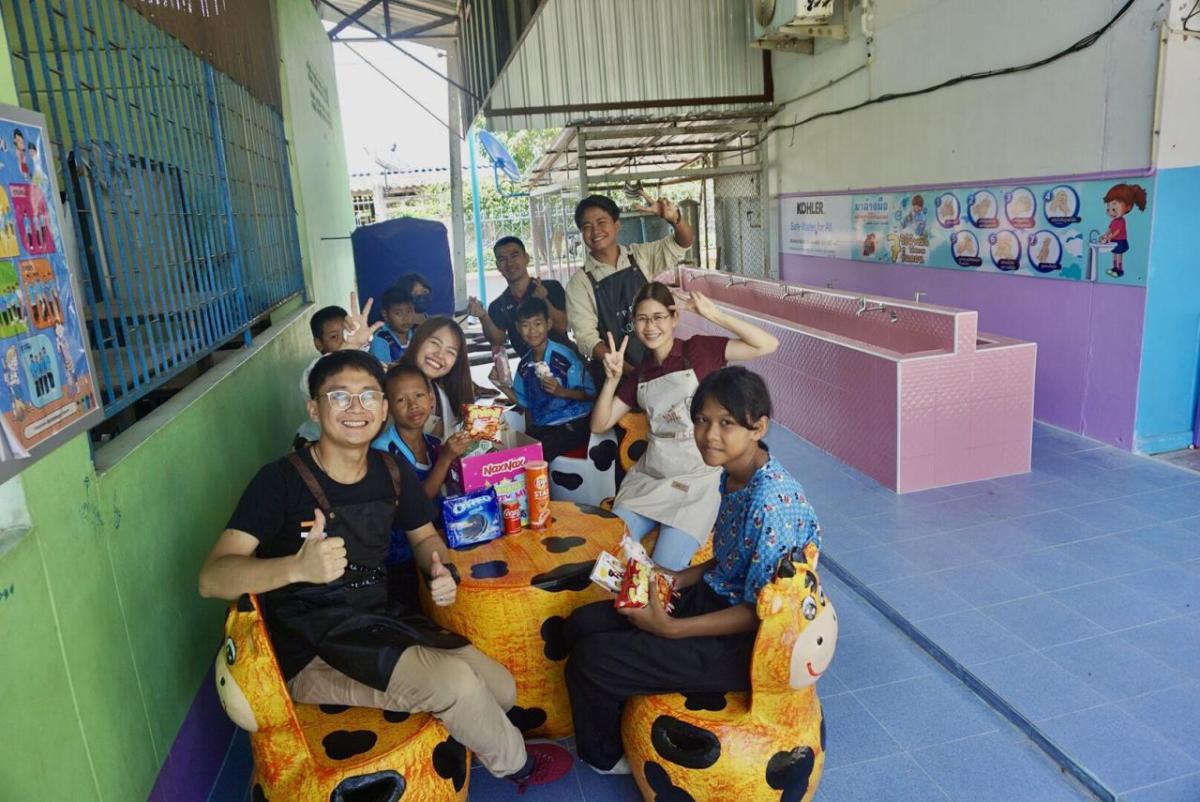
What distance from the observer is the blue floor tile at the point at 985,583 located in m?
3.86

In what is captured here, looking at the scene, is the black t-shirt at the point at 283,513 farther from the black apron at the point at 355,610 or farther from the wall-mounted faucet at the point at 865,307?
the wall-mounted faucet at the point at 865,307

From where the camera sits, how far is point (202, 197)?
3885mm

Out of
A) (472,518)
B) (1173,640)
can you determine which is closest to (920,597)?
(1173,640)

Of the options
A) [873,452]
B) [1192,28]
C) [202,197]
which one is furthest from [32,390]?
[1192,28]

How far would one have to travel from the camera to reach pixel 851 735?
118 inches

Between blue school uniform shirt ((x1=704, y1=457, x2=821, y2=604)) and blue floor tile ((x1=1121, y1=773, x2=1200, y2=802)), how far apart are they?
133cm

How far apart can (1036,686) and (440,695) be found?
2285 mm

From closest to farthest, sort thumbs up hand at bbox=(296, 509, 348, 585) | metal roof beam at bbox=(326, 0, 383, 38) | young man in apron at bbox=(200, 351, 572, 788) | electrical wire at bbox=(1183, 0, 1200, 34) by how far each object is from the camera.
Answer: thumbs up hand at bbox=(296, 509, 348, 585)
young man in apron at bbox=(200, 351, 572, 788)
electrical wire at bbox=(1183, 0, 1200, 34)
metal roof beam at bbox=(326, 0, 383, 38)

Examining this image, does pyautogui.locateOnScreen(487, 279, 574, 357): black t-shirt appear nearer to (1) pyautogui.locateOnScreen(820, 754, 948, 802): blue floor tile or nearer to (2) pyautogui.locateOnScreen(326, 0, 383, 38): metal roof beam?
(1) pyautogui.locateOnScreen(820, 754, 948, 802): blue floor tile

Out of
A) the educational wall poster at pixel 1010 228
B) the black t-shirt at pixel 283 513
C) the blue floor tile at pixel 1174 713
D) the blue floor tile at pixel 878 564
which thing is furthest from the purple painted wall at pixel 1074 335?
the black t-shirt at pixel 283 513

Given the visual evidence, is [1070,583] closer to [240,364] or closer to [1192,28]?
[1192,28]

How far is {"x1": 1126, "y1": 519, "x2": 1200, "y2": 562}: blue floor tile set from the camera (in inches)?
163

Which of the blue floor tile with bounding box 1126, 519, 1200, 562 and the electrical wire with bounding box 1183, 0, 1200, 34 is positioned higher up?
the electrical wire with bounding box 1183, 0, 1200, 34

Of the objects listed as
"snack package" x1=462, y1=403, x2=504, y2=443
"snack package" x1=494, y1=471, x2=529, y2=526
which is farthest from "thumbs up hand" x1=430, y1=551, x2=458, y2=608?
"snack package" x1=462, y1=403, x2=504, y2=443
